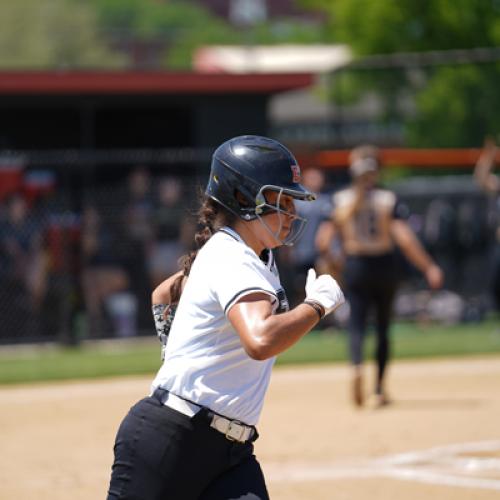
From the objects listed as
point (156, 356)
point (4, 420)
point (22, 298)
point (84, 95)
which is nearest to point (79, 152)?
point (84, 95)

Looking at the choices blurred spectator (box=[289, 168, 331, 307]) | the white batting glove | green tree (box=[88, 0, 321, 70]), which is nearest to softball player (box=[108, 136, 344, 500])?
the white batting glove

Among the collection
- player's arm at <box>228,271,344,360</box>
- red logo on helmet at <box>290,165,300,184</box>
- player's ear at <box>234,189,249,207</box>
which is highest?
red logo on helmet at <box>290,165,300,184</box>

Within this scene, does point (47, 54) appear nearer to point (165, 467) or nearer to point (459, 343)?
point (459, 343)

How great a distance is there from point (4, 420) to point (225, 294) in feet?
21.4

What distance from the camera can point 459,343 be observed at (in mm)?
14062

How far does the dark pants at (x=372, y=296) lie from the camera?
9742mm

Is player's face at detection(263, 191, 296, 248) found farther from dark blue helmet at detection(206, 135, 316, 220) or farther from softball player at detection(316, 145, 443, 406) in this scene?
softball player at detection(316, 145, 443, 406)

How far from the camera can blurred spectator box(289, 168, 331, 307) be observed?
14.6 m

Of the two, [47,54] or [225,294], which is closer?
[225,294]

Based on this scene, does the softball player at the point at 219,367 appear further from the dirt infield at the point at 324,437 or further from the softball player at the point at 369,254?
the softball player at the point at 369,254

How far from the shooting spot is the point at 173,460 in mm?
3861

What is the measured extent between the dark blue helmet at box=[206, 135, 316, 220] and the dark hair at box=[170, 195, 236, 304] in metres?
0.05

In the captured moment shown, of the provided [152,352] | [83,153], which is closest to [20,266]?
[152,352]

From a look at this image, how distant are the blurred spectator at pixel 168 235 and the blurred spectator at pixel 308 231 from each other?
1445mm
